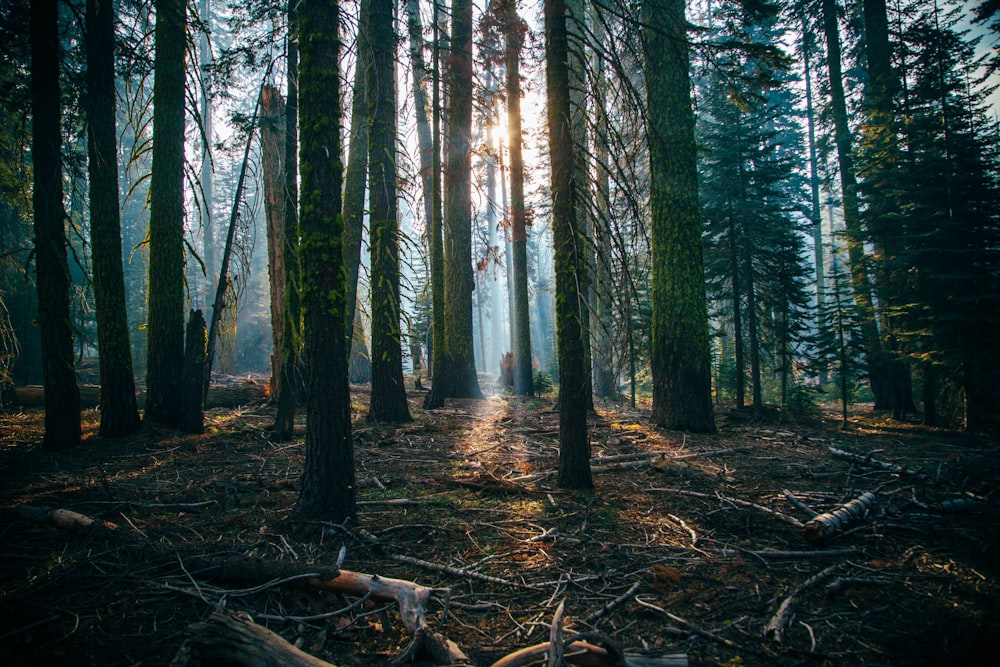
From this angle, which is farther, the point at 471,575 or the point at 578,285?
the point at 578,285

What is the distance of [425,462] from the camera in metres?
6.55

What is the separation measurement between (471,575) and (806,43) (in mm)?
23086

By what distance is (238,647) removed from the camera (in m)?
2.13

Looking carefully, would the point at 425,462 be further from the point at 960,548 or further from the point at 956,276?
the point at 956,276

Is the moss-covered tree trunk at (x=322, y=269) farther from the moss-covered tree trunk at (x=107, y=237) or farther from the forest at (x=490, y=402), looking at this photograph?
the moss-covered tree trunk at (x=107, y=237)

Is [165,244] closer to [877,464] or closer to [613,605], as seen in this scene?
[613,605]

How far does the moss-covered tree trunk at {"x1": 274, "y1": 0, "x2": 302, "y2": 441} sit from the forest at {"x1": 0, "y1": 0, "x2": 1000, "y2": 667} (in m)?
0.08

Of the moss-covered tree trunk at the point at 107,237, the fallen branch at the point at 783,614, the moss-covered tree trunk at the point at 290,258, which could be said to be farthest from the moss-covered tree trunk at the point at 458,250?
the fallen branch at the point at 783,614

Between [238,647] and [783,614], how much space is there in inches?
126

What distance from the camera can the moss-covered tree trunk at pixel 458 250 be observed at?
11625 millimetres


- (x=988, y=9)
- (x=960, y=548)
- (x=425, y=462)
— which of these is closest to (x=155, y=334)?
(x=425, y=462)

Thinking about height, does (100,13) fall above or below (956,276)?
above

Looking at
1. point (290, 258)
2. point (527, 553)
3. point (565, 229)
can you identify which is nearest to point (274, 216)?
point (290, 258)

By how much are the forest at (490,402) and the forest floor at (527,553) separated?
0.03m
